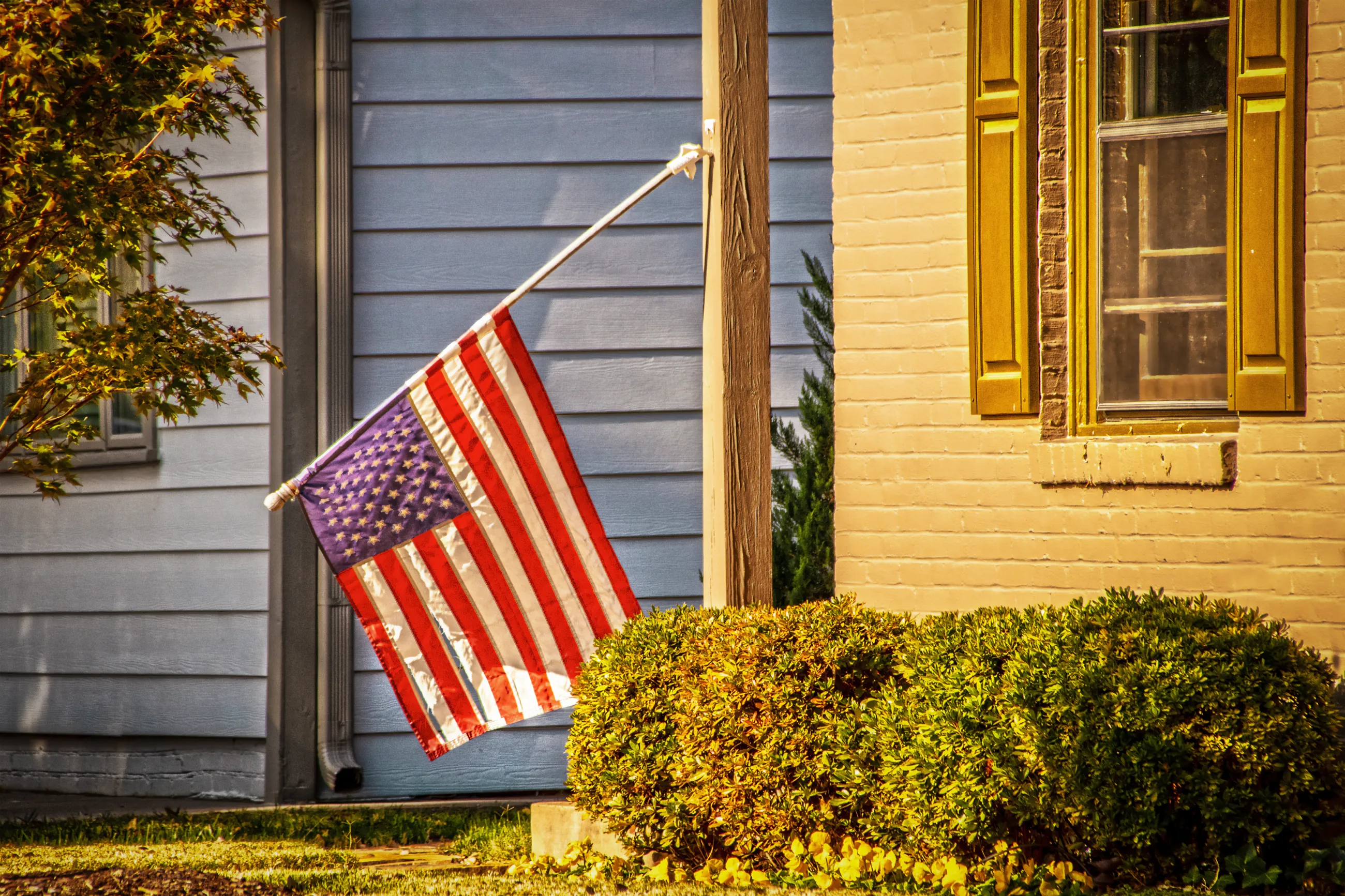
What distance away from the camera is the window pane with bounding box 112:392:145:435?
8.16m

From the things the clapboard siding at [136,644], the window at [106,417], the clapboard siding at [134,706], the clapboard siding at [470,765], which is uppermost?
the window at [106,417]

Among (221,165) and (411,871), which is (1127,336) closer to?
(411,871)

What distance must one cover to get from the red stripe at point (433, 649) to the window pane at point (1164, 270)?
2.69 metres

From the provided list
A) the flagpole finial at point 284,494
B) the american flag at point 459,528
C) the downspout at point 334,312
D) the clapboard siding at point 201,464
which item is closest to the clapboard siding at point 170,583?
the clapboard siding at point 201,464

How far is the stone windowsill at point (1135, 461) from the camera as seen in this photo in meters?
4.58

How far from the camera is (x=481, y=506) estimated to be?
4.78 metres

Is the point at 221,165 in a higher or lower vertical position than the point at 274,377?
higher

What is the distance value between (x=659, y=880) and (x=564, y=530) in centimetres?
131

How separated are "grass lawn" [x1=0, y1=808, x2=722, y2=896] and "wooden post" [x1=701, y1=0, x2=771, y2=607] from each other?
1.43 meters

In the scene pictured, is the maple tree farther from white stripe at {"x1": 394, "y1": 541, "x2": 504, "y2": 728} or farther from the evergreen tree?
the evergreen tree

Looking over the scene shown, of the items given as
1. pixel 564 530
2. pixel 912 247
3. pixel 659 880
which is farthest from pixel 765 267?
pixel 659 880

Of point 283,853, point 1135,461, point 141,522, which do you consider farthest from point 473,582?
point 141,522

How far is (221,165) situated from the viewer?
7770 mm

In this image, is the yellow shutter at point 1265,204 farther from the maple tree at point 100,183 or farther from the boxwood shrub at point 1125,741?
the maple tree at point 100,183
